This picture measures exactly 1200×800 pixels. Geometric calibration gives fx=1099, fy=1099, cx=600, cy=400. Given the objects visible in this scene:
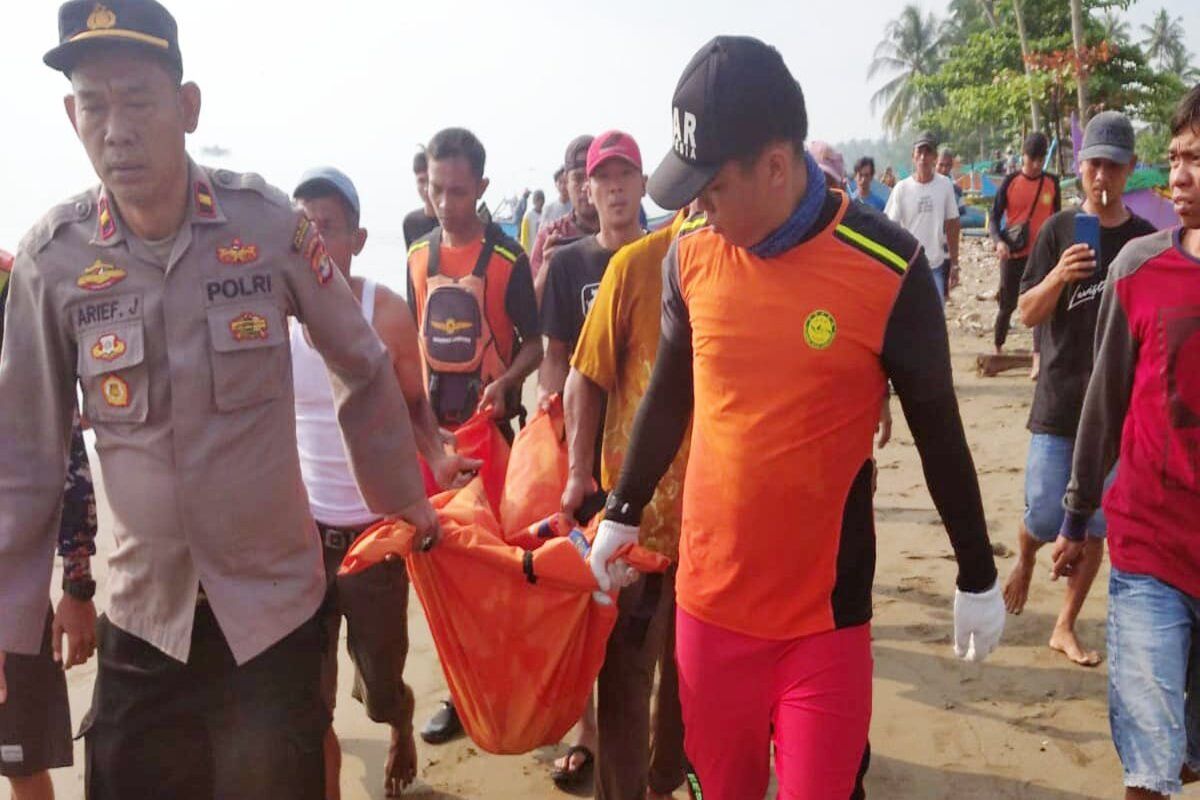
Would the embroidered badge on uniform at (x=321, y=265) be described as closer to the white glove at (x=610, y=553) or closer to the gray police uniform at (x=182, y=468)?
the gray police uniform at (x=182, y=468)

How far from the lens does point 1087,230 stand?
4.23 meters

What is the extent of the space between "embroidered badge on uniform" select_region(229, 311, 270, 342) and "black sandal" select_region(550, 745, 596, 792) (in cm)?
228

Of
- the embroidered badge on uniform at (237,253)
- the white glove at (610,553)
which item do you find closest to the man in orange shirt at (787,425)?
the white glove at (610,553)

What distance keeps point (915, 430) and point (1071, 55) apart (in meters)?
29.3

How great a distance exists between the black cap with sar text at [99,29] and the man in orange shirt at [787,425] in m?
1.15

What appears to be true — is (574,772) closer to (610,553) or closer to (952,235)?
(610,553)

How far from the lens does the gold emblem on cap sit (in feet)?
7.61

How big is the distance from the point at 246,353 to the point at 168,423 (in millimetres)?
226

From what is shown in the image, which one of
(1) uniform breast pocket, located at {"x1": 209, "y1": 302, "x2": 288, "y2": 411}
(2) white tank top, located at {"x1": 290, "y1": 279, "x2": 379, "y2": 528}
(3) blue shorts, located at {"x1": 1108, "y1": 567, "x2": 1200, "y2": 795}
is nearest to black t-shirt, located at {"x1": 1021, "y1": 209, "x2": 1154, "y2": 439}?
(3) blue shorts, located at {"x1": 1108, "y1": 567, "x2": 1200, "y2": 795}

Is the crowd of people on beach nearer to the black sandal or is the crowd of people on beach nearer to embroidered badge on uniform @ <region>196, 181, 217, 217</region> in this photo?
embroidered badge on uniform @ <region>196, 181, 217, 217</region>

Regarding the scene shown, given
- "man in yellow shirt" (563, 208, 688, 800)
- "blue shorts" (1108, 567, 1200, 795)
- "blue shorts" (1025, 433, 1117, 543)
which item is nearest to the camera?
"blue shorts" (1108, 567, 1200, 795)

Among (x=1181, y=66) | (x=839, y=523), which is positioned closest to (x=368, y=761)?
(x=839, y=523)

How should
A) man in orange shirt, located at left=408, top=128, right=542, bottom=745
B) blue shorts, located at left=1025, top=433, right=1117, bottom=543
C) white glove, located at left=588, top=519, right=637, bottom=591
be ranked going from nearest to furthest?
1. white glove, located at left=588, top=519, right=637, bottom=591
2. blue shorts, located at left=1025, top=433, right=1117, bottom=543
3. man in orange shirt, located at left=408, top=128, right=542, bottom=745

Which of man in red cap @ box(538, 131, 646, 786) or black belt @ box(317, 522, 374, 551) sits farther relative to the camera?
man in red cap @ box(538, 131, 646, 786)
